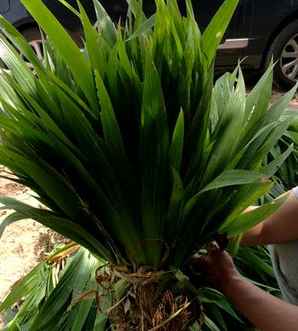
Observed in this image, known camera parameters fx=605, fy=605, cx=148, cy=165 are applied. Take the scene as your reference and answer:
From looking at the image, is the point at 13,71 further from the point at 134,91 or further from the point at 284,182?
the point at 284,182

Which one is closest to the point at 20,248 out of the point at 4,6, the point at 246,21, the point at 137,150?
the point at 137,150

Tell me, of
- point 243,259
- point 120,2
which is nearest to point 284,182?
point 243,259

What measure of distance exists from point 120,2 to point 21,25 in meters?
0.81

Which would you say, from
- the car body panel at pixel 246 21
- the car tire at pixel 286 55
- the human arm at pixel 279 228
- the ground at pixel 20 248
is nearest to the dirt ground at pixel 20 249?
the ground at pixel 20 248

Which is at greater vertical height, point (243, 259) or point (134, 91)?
point (134, 91)

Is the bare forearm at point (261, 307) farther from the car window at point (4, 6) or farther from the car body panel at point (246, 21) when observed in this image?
the car window at point (4, 6)

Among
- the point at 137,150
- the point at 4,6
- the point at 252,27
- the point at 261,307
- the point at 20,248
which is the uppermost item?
the point at 137,150

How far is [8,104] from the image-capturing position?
1.03 metres

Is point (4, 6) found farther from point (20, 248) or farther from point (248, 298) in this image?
point (248, 298)

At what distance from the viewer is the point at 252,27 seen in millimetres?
4926

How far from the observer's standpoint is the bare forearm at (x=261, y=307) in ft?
3.67

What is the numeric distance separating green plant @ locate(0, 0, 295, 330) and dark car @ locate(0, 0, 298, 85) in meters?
3.71

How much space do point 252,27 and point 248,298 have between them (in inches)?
160

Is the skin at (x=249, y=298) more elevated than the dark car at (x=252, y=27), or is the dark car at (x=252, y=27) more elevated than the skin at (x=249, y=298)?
the skin at (x=249, y=298)
